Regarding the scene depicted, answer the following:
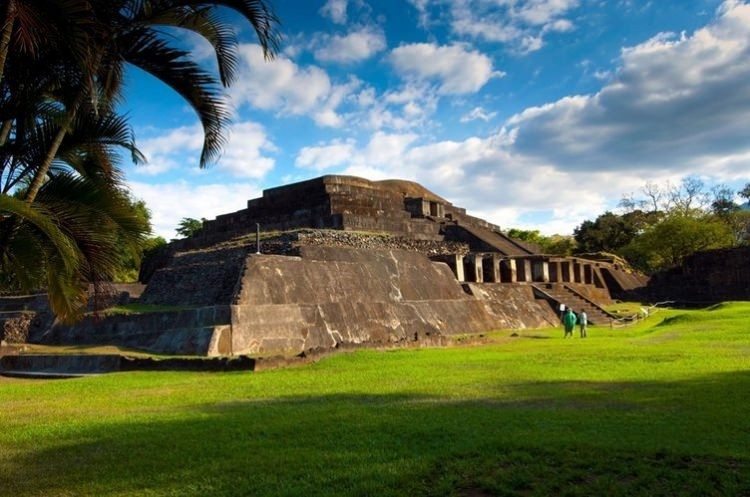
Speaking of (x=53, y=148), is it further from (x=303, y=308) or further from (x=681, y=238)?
(x=681, y=238)

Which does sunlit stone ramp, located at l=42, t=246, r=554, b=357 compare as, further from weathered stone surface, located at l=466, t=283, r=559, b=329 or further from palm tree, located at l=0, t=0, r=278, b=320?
palm tree, located at l=0, t=0, r=278, b=320

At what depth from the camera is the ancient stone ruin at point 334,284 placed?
1182cm

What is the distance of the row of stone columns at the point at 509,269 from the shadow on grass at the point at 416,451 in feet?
43.2

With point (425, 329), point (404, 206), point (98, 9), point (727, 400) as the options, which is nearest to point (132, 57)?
point (98, 9)

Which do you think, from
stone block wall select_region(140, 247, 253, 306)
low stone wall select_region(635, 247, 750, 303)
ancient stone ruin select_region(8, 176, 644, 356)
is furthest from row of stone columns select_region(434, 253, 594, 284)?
stone block wall select_region(140, 247, 253, 306)

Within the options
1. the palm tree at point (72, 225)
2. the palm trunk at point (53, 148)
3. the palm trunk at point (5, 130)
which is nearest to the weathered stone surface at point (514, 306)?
the palm tree at point (72, 225)

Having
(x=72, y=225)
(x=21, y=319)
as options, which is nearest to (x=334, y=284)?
(x=21, y=319)

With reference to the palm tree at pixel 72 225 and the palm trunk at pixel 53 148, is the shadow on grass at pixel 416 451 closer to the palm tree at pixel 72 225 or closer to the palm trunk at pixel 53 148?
the palm tree at pixel 72 225

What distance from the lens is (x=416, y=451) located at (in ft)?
14.3

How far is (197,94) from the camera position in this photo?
22.8 ft

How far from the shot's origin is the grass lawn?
3.77 m

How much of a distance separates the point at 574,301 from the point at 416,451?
17982 millimetres

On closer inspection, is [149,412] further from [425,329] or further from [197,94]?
[425,329]

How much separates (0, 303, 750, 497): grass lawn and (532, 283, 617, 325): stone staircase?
11.2m
